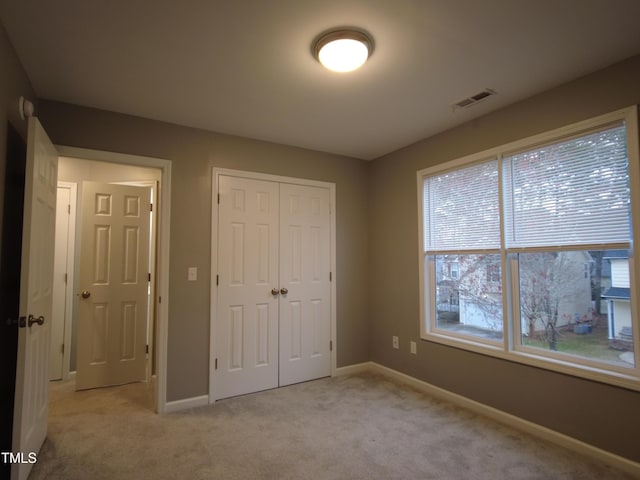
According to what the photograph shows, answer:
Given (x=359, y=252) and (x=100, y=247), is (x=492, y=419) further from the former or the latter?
(x=100, y=247)

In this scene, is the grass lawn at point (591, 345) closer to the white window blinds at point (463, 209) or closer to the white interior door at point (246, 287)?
the white window blinds at point (463, 209)

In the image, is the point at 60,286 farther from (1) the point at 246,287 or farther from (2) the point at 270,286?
(2) the point at 270,286

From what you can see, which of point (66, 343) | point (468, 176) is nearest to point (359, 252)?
point (468, 176)

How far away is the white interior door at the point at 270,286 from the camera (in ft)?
10.8

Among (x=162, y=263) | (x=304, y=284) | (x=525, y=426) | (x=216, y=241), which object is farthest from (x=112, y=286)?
→ (x=525, y=426)

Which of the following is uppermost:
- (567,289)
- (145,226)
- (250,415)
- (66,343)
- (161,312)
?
(145,226)

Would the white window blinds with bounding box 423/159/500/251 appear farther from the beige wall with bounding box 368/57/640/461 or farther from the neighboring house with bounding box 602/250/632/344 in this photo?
the neighboring house with bounding box 602/250/632/344

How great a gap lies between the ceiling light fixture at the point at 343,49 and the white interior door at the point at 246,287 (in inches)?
66.0

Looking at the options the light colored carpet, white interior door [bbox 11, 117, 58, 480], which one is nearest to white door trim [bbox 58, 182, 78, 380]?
the light colored carpet

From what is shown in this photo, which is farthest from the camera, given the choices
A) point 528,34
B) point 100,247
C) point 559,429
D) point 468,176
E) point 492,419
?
point 100,247

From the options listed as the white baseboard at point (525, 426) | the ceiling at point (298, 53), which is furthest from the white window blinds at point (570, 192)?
the white baseboard at point (525, 426)

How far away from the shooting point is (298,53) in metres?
2.09

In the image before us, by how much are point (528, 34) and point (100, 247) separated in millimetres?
4071

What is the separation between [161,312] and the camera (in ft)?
9.63
